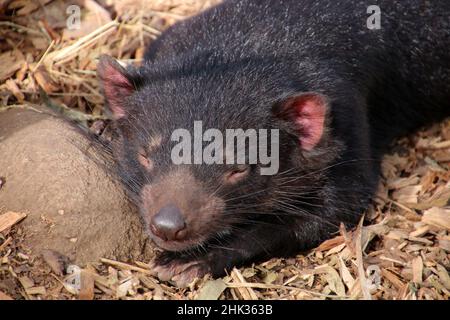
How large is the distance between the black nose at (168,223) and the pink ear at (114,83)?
111 cm

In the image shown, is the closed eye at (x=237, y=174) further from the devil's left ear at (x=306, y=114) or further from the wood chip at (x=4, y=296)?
the wood chip at (x=4, y=296)

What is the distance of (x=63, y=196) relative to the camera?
17.1 feet

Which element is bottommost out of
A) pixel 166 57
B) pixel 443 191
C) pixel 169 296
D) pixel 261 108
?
pixel 169 296

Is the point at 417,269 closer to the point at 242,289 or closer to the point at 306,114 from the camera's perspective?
the point at 242,289

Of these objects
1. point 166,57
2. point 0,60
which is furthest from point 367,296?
point 0,60

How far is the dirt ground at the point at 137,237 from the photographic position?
4941 millimetres

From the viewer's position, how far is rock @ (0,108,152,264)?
5082 millimetres

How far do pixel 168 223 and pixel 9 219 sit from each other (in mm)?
1194

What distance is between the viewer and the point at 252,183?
16.5 ft

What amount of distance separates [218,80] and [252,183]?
28.6 inches

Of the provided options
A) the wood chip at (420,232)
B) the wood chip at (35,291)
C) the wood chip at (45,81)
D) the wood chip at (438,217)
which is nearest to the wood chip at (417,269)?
the wood chip at (420,232)

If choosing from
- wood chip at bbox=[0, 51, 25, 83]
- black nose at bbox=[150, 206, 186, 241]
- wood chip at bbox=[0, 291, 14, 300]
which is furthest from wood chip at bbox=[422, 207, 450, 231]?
wood chip at bbox=[0, 51, 25, 83]

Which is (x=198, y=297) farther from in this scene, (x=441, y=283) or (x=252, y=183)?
(x=441, y=283)

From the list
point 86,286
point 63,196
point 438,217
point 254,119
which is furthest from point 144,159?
point 438,217
